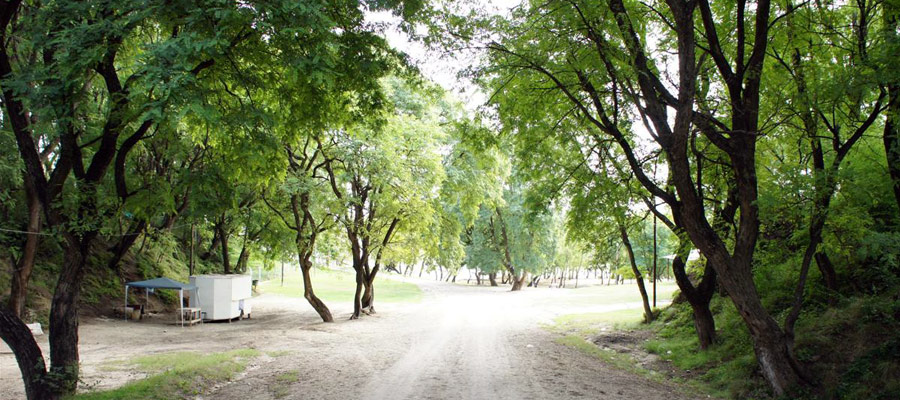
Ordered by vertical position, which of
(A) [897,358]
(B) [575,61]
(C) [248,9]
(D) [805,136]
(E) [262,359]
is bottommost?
(E) [262,359]

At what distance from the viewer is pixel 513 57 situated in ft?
31.3

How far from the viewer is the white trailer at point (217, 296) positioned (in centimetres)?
2162

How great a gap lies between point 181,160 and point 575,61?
691 inches

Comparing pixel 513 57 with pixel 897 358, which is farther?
pixel 513 57

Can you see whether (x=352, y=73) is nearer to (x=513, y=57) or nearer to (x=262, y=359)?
(x=513, y=57)

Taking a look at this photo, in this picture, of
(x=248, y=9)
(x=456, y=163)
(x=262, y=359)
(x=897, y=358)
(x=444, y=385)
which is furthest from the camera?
(x=456, y=163)

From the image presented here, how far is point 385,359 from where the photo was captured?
36.2 ft

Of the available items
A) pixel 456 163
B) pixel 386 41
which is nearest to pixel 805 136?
pixel 386 41

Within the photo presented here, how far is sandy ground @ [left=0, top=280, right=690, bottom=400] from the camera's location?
27.0ft

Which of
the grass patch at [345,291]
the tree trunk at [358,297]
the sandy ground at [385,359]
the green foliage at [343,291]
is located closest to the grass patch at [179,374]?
the sandy ground at [385,359]

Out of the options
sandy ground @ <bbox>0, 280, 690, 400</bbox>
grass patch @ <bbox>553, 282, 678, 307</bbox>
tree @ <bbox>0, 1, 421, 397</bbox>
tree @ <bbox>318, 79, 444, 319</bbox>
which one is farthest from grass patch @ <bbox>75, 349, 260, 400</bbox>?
grass patch @ <bbox>553, 282, 678, 307</bbox>

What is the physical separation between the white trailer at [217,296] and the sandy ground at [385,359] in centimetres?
89

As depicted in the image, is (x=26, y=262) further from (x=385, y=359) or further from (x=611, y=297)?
(x=611, y=297)

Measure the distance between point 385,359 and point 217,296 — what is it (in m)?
13.6
